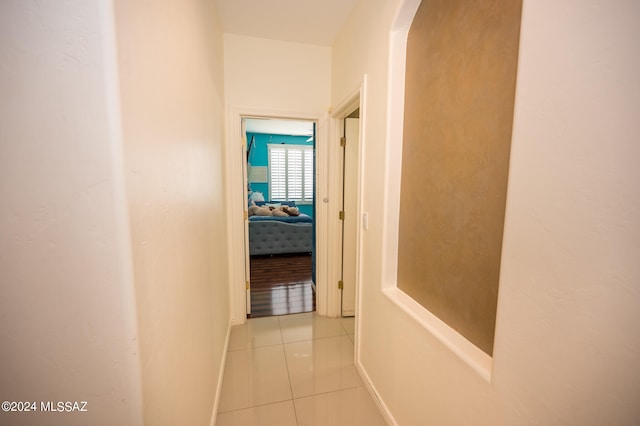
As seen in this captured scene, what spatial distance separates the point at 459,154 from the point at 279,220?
4.18 metres

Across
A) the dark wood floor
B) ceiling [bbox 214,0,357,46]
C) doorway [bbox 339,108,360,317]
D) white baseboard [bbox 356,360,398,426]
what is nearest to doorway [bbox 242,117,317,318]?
the dark wood floor

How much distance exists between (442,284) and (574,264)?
0.63 metres

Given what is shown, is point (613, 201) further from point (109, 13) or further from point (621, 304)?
point (109, 13)

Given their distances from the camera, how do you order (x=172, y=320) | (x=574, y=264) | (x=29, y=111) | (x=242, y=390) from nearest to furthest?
(x=29, y=111)
(x=574, y=264)
(x=172, y=320)
(x=242, y=390)

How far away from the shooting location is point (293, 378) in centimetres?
188

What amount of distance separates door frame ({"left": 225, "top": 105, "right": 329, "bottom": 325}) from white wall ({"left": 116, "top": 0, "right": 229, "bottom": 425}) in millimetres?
1020

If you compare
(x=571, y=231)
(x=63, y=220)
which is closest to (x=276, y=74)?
(x=63, y=220)

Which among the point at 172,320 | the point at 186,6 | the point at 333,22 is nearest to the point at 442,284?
the point at 172,320

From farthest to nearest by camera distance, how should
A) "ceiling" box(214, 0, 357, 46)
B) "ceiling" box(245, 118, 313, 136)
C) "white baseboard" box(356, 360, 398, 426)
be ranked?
"ceiling" box(245, 118, 313, 136)
"ceiling" box(214, 0, 357, 46)
"white baseboard" box(356, 360, 398, 426)

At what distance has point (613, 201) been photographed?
54cm

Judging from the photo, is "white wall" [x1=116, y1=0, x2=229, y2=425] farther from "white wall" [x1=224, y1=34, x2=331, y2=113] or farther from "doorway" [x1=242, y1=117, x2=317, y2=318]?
"doorway" [x1=242, y1=117, x2=317, y2=318]

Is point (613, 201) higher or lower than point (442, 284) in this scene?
higher

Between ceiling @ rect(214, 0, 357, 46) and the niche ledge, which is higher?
ceiling @ rect(214, 0, 357, 46)

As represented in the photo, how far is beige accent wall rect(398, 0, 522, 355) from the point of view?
3.01 ft
